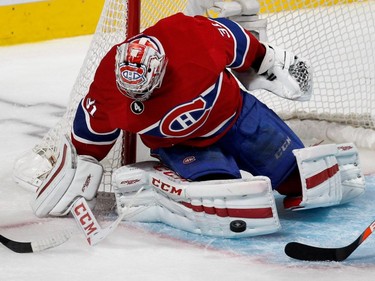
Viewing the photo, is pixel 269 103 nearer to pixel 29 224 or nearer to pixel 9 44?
pixel 29 224

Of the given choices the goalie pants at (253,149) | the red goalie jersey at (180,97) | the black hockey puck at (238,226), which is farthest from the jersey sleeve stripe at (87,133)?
the black hockey puck at (238,226)

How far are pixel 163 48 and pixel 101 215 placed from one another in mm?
442

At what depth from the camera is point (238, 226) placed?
231 cm

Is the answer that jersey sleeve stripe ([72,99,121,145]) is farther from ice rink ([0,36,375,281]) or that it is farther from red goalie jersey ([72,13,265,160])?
ice rink ([0,36,375,281])

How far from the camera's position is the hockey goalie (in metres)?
2.31

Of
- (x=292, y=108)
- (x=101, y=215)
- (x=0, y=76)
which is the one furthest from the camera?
(x=0, y=76)

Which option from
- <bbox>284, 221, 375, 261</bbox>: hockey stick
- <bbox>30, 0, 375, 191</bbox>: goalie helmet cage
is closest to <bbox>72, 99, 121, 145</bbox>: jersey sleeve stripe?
<bbox>284, 221, 375, 261</bbox>: hockey stick

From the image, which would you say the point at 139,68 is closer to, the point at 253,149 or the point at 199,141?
the point at 199,141

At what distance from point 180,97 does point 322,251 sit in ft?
1.45

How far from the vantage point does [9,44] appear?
451 cm

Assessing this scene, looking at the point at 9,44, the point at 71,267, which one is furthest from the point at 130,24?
the point at 9,44

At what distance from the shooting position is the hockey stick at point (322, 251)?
86.2 inches

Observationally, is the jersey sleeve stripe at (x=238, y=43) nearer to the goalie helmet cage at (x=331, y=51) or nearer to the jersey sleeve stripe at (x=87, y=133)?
the jersey sleeve stripe at (x=87, y=133)

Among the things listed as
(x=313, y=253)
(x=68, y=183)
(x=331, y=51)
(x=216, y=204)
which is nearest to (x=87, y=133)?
(x=68, y=183)
